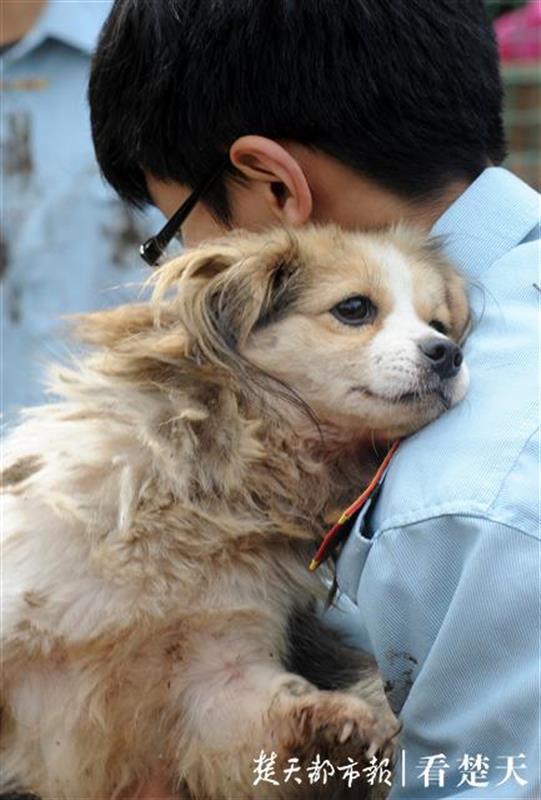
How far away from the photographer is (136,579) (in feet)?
6.47

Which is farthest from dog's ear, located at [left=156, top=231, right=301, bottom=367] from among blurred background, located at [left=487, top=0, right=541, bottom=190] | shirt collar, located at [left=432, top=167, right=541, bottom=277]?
blurred background, located at [left=487, top=0, right=541, bottom=190]

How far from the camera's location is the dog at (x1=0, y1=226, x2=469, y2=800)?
6.50 feet

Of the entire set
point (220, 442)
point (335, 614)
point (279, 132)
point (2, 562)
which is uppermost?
point (279, 132)

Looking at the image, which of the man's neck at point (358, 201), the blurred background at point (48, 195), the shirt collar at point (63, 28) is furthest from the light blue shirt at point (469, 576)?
the shirt collar at point (63, 28)

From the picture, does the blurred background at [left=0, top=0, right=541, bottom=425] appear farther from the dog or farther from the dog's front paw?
the dog's front paw

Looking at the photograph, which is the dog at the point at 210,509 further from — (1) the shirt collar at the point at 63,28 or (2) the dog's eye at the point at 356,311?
(1) the shirt collar at the point at 63,28

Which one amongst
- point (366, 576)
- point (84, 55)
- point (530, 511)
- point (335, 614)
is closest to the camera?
point (530, 511)

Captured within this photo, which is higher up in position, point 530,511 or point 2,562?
point 530,511

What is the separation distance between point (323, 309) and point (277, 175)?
0.21 metres

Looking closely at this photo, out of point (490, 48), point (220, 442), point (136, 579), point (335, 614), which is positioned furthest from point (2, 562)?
point (490, 48)

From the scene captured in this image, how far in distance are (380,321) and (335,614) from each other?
0.52 metres

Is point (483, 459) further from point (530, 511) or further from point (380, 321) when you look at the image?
point (380, 321)

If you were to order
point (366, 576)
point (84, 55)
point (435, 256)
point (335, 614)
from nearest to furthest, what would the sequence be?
point (366, 576)
point (435, 256)
point (335, 614)
point (84, 55)

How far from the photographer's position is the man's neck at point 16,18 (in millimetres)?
3662
